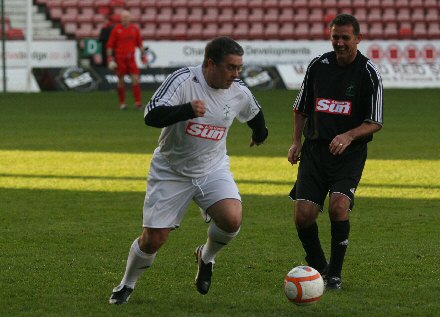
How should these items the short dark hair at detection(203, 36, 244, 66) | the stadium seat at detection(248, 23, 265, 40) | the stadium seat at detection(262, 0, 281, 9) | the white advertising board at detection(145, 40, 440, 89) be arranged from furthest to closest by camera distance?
1. the stadium seat at detection(262, 0, 281, 9)
2. the stadium seat at detection(248, 23, 265, 40)
3. the white advertising board at detection(145, 40, 440, 89)
4. the short dark hair at detection(203, 36, 244, 66)

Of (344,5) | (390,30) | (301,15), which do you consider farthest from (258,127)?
(344,5)

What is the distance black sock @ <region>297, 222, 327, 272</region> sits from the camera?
287 inches

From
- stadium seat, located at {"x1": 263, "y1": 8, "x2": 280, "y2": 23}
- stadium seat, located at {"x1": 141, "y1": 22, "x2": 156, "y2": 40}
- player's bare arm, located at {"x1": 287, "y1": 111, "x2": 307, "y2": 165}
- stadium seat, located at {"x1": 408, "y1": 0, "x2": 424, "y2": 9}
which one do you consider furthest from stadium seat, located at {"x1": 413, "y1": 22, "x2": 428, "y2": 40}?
player's bare arm, located at {"x1": 287, "y1": 111, "x2": 307, "y2": 165}

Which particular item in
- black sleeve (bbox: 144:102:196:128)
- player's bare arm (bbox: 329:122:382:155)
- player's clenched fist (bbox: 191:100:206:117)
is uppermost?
player's clenched fist (bbox: 191:100:206:117)

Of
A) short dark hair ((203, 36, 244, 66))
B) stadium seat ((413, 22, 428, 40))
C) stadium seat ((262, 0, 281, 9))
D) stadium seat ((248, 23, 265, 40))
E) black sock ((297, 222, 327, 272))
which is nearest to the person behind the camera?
short dark hair ((203, 36, 244, 66))

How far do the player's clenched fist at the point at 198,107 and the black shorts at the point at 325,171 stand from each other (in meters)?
1.35

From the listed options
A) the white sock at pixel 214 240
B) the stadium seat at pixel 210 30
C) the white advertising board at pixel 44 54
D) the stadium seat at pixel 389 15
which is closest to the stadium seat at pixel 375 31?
the stadium seat at pixel 389 15

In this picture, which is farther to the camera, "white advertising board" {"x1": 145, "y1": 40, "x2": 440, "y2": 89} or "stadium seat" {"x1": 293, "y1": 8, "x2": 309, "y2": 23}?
"stadium seat" {"x1": 293, "y1": 8, "x2": 309, "y2": 23}

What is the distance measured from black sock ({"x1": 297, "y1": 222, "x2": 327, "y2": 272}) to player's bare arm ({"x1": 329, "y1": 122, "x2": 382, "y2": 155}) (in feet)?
2.15

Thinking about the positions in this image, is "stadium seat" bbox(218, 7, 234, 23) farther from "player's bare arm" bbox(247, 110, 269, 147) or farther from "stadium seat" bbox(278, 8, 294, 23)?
"player's bare arm" bbox(247, 110, 269, 147)

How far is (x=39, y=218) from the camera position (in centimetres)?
1011

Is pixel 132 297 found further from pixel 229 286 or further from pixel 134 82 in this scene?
pixel 134 82

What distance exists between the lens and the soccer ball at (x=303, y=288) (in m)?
6.37

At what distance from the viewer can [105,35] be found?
91.7 ft
